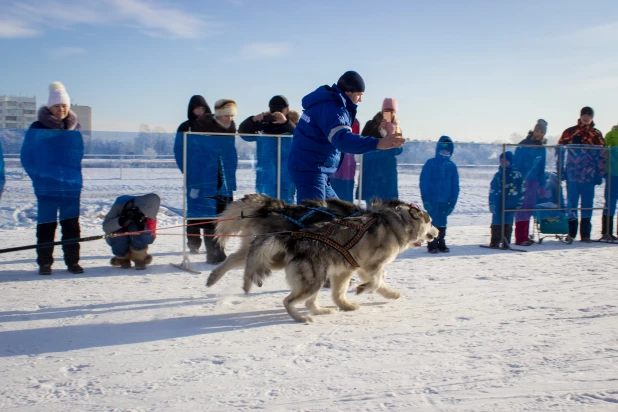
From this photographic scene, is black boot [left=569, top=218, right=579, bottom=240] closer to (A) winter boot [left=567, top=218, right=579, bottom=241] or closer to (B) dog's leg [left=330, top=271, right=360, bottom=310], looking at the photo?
(A) winter boot [left=567, top=218, right=579, bottom=241]

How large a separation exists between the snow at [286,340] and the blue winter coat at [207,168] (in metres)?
0.25

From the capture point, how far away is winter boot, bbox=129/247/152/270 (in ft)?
22.3

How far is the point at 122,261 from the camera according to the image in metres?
6.84

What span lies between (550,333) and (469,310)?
853 mm

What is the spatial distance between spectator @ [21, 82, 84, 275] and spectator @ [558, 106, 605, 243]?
7539 mm

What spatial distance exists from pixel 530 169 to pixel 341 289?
5.61m

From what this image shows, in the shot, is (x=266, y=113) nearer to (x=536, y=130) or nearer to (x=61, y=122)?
(x=61, y=122)

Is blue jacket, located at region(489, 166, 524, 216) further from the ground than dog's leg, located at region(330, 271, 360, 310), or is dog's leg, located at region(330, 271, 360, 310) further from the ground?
blue jacket, located at region(489, 166, 524, 216)

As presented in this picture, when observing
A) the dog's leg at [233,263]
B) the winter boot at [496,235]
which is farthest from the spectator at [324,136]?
the winter boot at [496,235]

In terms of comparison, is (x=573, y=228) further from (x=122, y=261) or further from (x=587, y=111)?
(x=122, y=261)

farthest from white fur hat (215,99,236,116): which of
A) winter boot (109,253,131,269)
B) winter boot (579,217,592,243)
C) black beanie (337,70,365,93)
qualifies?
winter boot (579,217,592,243)

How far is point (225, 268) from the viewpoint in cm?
495

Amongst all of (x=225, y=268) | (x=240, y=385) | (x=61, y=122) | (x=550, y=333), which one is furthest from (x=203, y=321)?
(x=61, y=122)

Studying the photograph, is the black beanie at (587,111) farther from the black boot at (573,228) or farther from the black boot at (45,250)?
the black boot at (45,250)
